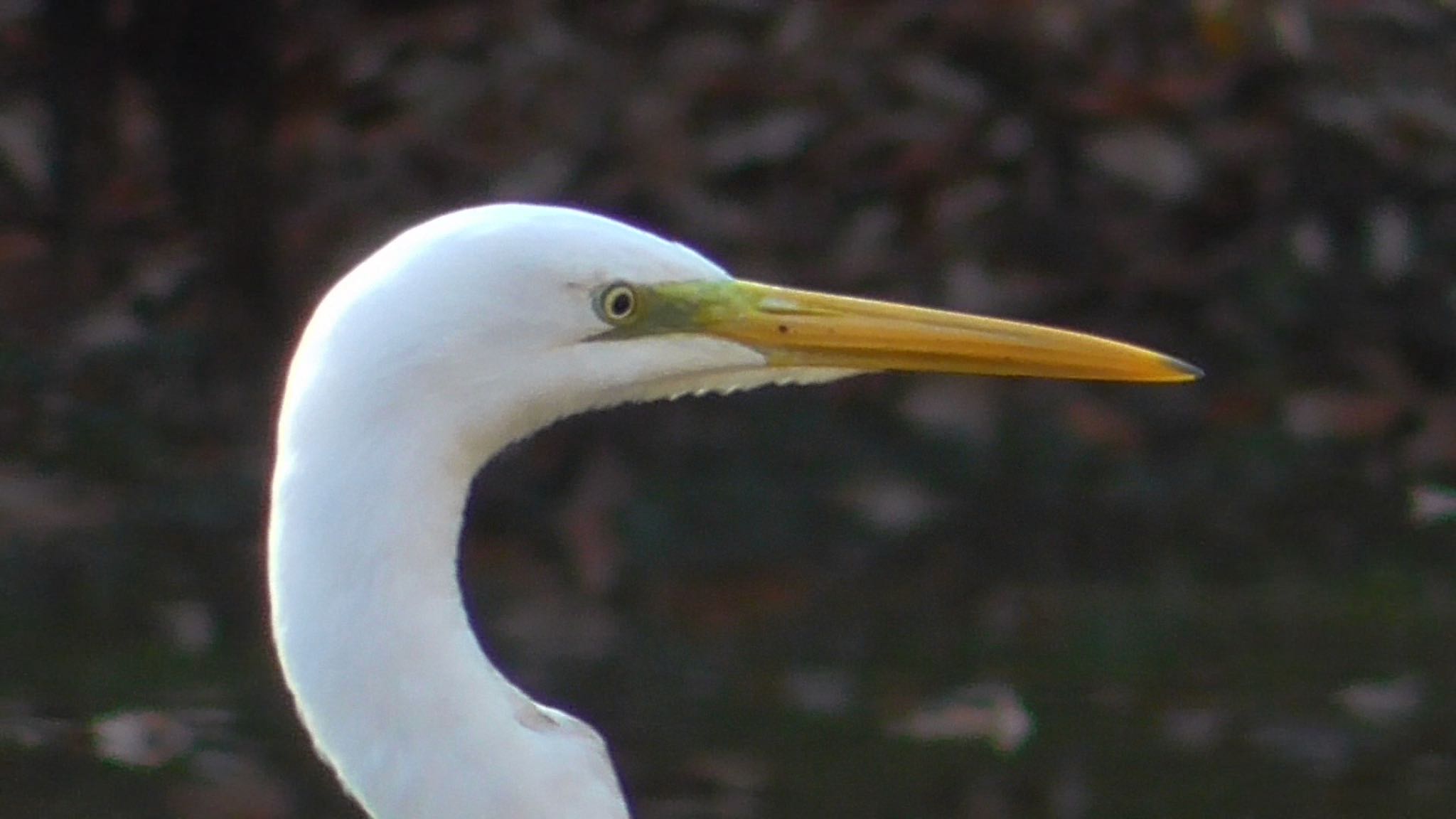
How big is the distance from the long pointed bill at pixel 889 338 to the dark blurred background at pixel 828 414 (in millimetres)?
1671

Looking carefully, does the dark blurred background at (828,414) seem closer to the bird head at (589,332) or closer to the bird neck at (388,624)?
the bird head at (589,332)

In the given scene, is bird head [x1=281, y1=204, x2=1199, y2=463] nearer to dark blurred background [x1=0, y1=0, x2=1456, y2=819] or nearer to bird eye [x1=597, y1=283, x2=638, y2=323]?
bird eye [x1=597, y1=283, x2=638, y2=323]

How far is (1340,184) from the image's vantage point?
537 centimetres

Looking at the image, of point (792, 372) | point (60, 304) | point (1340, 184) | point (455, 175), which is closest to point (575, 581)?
point (455, 175)

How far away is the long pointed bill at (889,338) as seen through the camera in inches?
79.6

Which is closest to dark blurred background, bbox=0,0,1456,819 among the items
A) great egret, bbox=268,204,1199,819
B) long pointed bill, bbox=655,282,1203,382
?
long pointed bill, bbox=655,282,1203,382

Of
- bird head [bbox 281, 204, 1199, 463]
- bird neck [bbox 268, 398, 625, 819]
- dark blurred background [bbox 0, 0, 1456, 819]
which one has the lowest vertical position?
bird neck [bbox 268, 398, 625, 819]

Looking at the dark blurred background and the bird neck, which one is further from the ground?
the dark blurred background

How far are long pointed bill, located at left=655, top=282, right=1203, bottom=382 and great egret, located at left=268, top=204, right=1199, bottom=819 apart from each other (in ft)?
0.07

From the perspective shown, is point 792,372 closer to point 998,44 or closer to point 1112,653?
point 1112,653

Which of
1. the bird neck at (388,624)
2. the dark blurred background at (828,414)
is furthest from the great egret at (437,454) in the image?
the dark blurred background at (828,414)

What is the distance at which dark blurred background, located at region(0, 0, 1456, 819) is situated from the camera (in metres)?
3.93

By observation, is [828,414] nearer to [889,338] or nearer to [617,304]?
[889,338]

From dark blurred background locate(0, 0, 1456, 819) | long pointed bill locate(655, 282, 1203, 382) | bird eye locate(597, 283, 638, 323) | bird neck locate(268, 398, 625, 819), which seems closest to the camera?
bird neck locate(268, 398, 625, 819)
